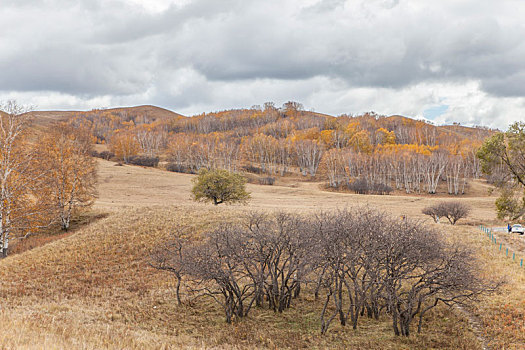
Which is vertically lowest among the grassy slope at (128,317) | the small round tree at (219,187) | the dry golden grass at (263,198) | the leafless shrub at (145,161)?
the grassy slope at (128,317)

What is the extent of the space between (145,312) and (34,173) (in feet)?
61.1

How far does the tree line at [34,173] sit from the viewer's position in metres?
27.0

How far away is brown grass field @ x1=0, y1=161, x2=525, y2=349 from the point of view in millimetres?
13734

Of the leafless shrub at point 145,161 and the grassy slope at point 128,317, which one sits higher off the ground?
the leafless shrub at point 145,161

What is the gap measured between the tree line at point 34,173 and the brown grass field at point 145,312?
3040mm

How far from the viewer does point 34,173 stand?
2945cm

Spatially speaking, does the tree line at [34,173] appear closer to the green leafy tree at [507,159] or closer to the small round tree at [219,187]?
the small round tree at [219,187]

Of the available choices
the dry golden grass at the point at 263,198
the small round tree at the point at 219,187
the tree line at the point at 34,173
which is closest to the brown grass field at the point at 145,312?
the tree line at the point at 34,173

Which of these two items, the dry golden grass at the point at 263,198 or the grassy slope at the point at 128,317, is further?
the dry golden grass at the point at 263,198

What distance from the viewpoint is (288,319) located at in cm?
1902

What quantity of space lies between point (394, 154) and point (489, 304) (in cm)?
9217

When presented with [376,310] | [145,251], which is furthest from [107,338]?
[145,251]

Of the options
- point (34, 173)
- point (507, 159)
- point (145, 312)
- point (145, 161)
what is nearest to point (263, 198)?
point (507, 159)

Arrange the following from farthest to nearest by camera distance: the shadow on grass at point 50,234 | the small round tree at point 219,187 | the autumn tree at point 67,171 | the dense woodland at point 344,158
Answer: the dense woodland at point 344,158 < the small round tree at point 219,187 < the autumn tree at point 67,171 < the shadow on grass at point 50,234
